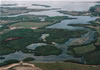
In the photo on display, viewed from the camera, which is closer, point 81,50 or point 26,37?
point 81,50

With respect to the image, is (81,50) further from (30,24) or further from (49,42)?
(30,24)

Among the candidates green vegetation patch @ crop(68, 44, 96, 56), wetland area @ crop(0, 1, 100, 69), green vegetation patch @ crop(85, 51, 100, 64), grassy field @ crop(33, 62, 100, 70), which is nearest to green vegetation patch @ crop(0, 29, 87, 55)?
wetland area @ crop(0, 1, 100, 69)

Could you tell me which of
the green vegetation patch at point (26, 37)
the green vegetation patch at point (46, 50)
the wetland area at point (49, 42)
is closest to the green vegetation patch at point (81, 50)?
the wetland area at point (49, 42)

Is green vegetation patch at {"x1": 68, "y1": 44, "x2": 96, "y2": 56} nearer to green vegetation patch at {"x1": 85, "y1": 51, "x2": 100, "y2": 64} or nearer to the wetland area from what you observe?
the wetland area

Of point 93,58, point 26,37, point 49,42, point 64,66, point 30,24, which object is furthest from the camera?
point 30,24

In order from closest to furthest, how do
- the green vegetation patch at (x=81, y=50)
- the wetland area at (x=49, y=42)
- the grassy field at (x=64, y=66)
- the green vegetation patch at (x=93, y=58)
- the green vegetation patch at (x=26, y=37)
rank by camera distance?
the grassy field at (x=64, y=66), the green vegetation patch at (x=93, y=58), the wetland area at (x=49, y=42), the green vegetation patch at (x=81, y=50), the green vegetation patch at (x=26, y=37)

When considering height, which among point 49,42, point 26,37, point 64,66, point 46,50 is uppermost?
point 26,37

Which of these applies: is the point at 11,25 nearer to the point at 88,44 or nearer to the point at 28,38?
the point at 28,38

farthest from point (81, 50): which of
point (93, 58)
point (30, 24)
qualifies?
point (30, 24)

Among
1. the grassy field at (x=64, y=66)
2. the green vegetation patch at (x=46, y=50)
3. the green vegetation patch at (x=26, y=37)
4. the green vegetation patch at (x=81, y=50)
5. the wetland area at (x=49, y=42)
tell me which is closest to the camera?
the grassy field at (x=64, y=66)

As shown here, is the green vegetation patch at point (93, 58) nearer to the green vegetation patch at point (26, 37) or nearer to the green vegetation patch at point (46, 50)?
the green vegetation patch at point (46, 50)

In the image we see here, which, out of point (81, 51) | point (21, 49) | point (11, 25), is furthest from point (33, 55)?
point (11, 25)

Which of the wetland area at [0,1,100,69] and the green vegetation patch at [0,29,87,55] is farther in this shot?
the green vegetation patch at [0,29,87,55]
